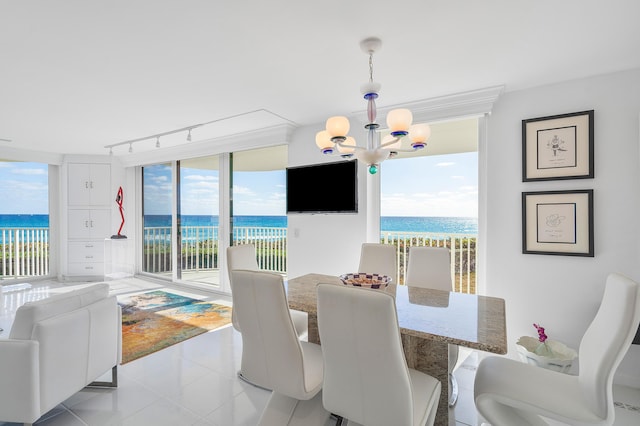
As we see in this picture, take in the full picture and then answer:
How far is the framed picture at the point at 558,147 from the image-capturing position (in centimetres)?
254

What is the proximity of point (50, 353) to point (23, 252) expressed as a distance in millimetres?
5740

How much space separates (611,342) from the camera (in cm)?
129

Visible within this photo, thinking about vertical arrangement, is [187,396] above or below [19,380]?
below

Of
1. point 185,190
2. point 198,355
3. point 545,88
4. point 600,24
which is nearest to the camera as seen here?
point 600,24

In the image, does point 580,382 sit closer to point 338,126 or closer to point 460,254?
point 338,126

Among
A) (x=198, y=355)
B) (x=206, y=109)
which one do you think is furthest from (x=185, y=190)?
(x=198, y=355)

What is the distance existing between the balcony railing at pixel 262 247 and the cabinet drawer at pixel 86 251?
772 millimetres

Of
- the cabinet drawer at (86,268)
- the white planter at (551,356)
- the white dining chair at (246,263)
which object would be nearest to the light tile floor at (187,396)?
the white planter at (551,356)

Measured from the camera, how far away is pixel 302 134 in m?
4.03

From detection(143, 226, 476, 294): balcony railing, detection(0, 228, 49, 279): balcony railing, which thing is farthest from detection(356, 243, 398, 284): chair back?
detection(0, 228, 49, 279): balcony railing

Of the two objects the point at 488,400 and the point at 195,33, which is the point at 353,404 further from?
the point at 195,33

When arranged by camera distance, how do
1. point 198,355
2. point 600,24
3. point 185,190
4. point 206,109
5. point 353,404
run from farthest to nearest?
point 185,190
point 206,109
point 198,355
point 600,24
point 353,404

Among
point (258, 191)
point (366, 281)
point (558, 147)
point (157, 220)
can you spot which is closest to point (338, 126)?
point (366, 281)

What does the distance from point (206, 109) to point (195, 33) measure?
4.98 feet
